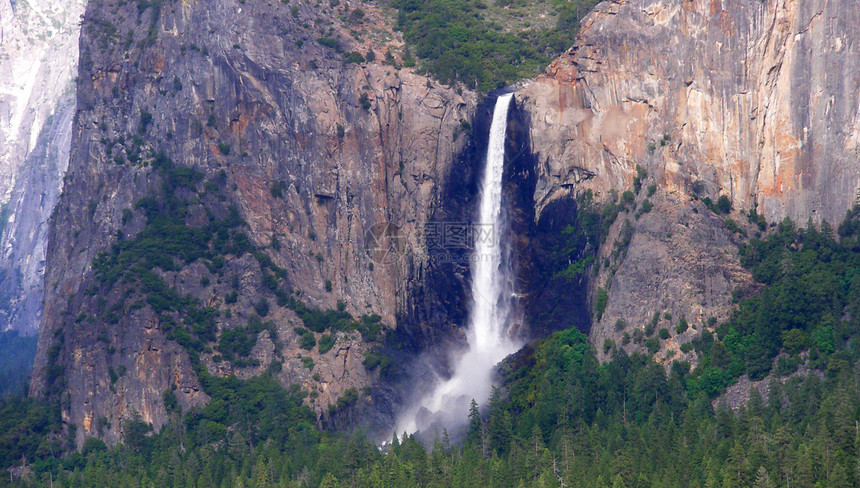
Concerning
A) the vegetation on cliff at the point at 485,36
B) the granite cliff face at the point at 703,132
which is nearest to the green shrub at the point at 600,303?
the granite cliff face at the point at 703,132

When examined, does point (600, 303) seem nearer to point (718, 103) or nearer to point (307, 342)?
point (718, 103)

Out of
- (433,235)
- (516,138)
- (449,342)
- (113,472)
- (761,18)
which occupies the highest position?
(761,18)

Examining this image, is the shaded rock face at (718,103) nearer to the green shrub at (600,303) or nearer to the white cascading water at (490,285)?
the white cascading water at (490,285)

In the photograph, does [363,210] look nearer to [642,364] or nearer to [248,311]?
[248,311]

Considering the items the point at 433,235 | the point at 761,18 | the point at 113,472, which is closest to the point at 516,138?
the point at 433,235

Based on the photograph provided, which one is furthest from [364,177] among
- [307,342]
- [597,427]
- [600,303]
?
[597,427]

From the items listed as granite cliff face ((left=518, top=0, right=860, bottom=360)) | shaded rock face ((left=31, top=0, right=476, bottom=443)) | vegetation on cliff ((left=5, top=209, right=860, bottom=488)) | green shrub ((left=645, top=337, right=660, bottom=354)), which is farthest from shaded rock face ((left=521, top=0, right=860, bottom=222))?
green shrub ((left=645, top=337, right=660, bottom=354))
